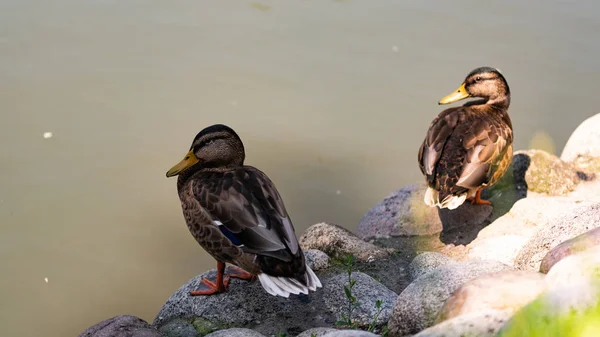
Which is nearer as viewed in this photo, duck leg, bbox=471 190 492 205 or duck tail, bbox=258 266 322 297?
duck tail, bbox=258 266 322 297

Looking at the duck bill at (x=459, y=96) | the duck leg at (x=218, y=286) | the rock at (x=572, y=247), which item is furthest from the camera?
the duck bill at (x=459, y=96)

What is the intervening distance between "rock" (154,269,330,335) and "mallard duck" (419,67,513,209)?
3.49 ft

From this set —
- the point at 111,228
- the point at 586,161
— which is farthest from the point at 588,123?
the point at 111,228

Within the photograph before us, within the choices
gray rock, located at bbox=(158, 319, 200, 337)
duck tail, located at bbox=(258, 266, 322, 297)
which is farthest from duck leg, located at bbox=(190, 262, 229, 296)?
duck tail, located at bbox=(258, 266, 322, 297)

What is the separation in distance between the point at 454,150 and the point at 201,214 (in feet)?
5.95

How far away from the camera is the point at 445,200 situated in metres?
4.57

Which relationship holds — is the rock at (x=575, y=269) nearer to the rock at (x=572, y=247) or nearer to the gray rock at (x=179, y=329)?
the rock at (x=572, y=247)

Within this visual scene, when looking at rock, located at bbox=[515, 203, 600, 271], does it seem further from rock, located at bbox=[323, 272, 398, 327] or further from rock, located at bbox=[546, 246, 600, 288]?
rock, located at bbox=[546, 246, 600, 288]

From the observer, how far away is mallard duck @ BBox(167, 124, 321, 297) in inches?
144

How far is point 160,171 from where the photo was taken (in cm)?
637

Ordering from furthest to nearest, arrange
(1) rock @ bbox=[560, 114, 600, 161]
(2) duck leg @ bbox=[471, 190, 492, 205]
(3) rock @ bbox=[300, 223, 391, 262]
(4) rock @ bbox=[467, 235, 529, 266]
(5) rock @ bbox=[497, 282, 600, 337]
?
(1) rock @ bbox=[560, 114, 600, 161] → (2) duck leg @ bbox=[471, 190, 492, 205] → (3) rock @ bbox=[300, 223, 391, 262] → (4) rock @ bbox=[467, 235, 529, 266] → (5) rock @ bbox=[497, 282, 600, 337]

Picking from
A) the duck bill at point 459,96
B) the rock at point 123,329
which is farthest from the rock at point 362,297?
the duck bill at point 459,96

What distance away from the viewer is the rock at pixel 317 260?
435cm

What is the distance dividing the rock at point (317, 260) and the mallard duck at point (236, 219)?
395 mm
